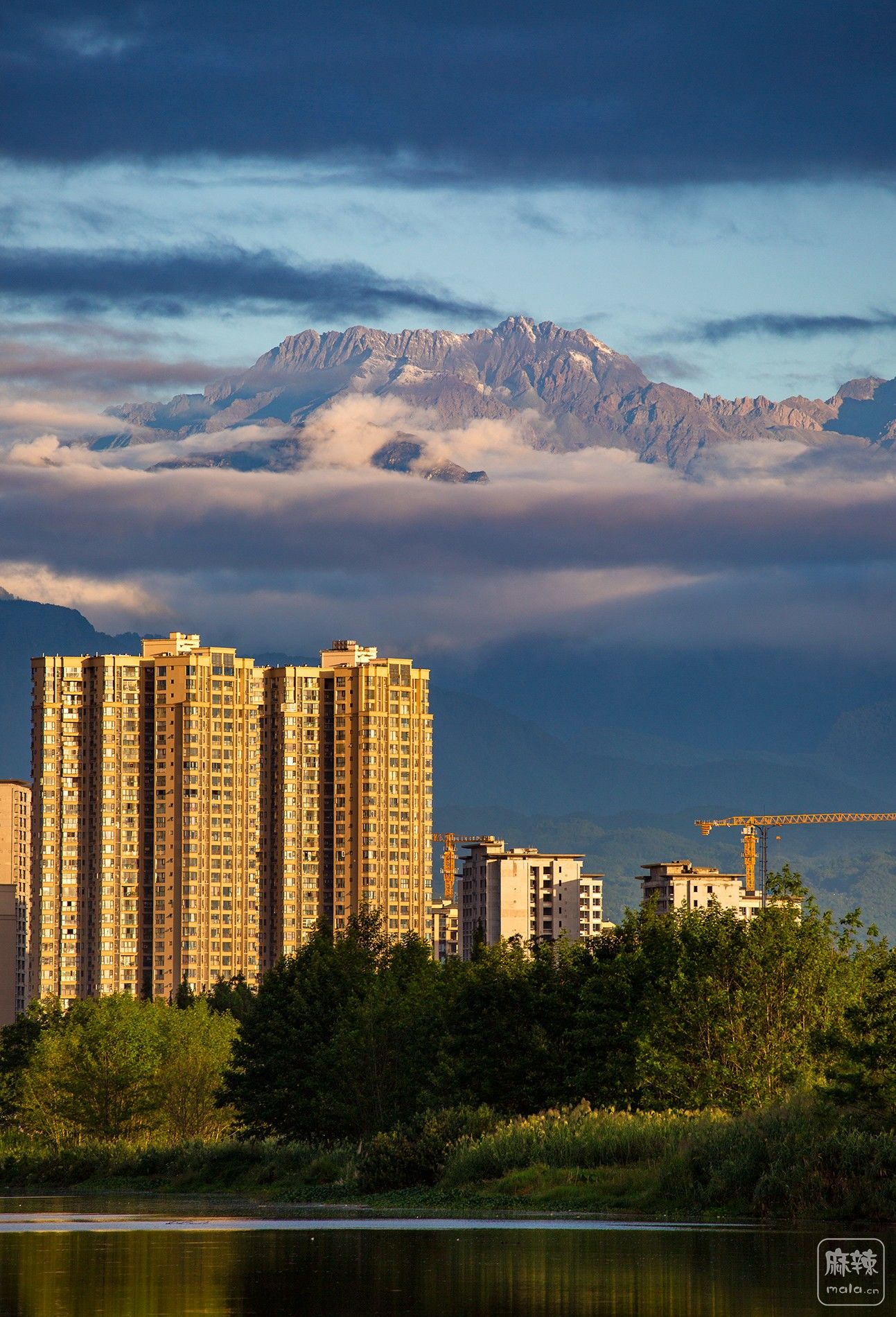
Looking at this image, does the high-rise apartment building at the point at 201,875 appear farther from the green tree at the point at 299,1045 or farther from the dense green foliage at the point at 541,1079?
the green tree at the point at 299,1045

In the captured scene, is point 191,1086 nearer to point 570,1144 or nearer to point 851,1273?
point 570,1144

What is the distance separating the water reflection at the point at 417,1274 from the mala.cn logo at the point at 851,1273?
0.28 m

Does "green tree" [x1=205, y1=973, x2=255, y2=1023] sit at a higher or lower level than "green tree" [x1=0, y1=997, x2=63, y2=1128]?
higher

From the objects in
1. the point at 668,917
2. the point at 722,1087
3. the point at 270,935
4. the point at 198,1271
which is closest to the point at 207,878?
the point at 270,935

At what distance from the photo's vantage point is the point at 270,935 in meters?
196

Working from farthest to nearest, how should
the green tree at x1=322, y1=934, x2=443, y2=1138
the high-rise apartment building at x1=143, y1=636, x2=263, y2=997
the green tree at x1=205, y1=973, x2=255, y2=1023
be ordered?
the high-rise apartment building at x1=143, y1=636, x2=263, y2=997
the green tree at x1=205, y1=973, x2=255, y2=1023
the green tree at x1=322, y1=934, x2=443, y2=1138

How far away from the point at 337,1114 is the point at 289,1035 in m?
6.96

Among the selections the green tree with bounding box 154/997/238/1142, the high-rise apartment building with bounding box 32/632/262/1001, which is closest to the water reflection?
the green tree with bounding box 154/997/238/1142

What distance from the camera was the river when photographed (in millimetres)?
22812

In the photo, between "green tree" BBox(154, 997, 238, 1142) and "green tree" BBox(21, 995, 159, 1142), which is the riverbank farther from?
"green tree" BBox(154, 997, 238, 1142)

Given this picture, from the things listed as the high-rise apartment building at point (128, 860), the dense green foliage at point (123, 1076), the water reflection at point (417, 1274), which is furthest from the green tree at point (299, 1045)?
the high-rise apartment building at point (128, 860)

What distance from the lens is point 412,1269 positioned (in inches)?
1073

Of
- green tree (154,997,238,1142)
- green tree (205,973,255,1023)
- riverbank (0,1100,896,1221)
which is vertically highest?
riverbank (0,1100,896,1221)

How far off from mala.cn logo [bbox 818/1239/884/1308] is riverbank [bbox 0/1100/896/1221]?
5169 millimetres
